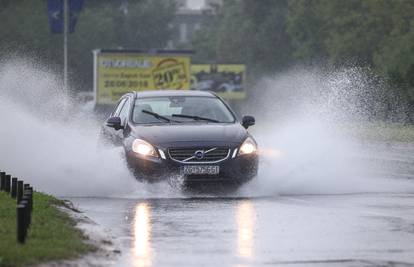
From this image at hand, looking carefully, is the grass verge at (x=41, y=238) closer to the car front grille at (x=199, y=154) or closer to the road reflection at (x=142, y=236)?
the road reflection at (x=142, y=236)

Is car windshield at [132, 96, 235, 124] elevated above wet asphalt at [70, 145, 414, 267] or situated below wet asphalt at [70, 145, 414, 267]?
above

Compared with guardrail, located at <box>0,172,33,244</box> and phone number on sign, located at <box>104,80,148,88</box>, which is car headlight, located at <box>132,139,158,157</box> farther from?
phone number on sign, located at <box>104,80,148,88</box>

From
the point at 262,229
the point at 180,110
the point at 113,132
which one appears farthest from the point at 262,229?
the point at 113,132

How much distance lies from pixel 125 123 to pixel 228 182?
2214 mm

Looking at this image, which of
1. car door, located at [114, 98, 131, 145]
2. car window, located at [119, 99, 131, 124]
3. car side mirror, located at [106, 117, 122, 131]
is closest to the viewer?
car door, located at [114, 98, 131, 145]

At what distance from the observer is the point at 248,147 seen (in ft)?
64.7

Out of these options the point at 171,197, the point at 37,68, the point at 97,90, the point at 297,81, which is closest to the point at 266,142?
the point at 171,197

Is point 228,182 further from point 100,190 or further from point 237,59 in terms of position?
point 237,59

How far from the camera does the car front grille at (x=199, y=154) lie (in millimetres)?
19406

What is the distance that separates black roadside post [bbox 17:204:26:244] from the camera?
12.3 meters

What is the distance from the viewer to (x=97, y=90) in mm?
65188

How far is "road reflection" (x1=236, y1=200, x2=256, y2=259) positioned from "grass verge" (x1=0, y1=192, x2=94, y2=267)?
1358mm

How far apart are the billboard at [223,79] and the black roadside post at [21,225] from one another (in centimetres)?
7069

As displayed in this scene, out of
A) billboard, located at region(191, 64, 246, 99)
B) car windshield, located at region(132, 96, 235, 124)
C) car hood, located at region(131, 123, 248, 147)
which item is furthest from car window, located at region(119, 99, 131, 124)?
billboard, located at region(191, 64, 246, 99)
